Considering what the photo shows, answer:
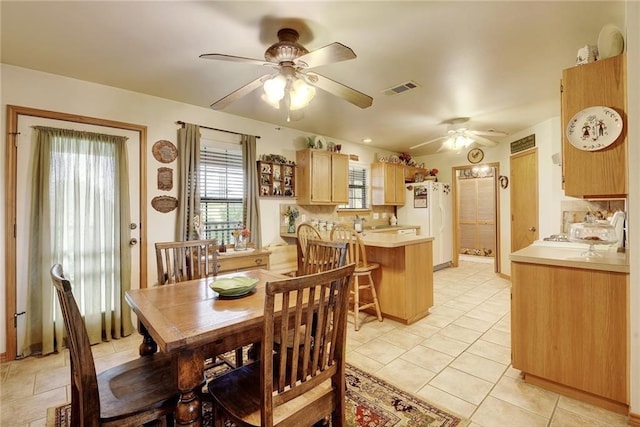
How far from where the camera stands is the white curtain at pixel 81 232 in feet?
8.51

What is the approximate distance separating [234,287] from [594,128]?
7.89 feet

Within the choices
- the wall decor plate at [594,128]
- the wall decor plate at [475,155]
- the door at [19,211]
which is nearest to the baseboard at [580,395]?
the wall decor plate at [594,128]

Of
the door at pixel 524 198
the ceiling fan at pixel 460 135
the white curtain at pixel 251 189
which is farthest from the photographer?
the door at pixel 524 198

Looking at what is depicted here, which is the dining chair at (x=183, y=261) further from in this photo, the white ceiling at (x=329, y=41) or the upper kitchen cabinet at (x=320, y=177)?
the upper kitchen cabinet at (x=320, y=177)

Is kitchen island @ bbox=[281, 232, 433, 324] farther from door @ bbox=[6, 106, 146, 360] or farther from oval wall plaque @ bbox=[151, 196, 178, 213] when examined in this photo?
door @ bbox=[6, 106, 146, 360]

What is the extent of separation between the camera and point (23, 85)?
101 inches

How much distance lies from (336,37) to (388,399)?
2544 millimetres

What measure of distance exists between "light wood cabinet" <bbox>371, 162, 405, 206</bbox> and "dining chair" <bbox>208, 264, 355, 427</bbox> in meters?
4.64

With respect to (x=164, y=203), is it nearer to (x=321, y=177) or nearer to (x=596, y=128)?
(x=321, y=177)

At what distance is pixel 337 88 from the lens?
7.04ft

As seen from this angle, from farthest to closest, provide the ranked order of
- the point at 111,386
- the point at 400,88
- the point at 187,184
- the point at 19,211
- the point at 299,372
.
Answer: the point at 187,184, the point at 400,88, the point at 19,211, the point at 111,386, the point at 299,372

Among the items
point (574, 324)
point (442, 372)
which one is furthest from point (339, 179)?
point (574, 324)

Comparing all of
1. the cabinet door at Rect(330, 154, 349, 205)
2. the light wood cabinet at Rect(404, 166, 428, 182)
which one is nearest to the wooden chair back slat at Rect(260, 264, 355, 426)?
the cabinet door at Rect(330, 154, 349, 205)

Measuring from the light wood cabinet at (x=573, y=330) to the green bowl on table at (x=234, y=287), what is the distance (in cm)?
190
